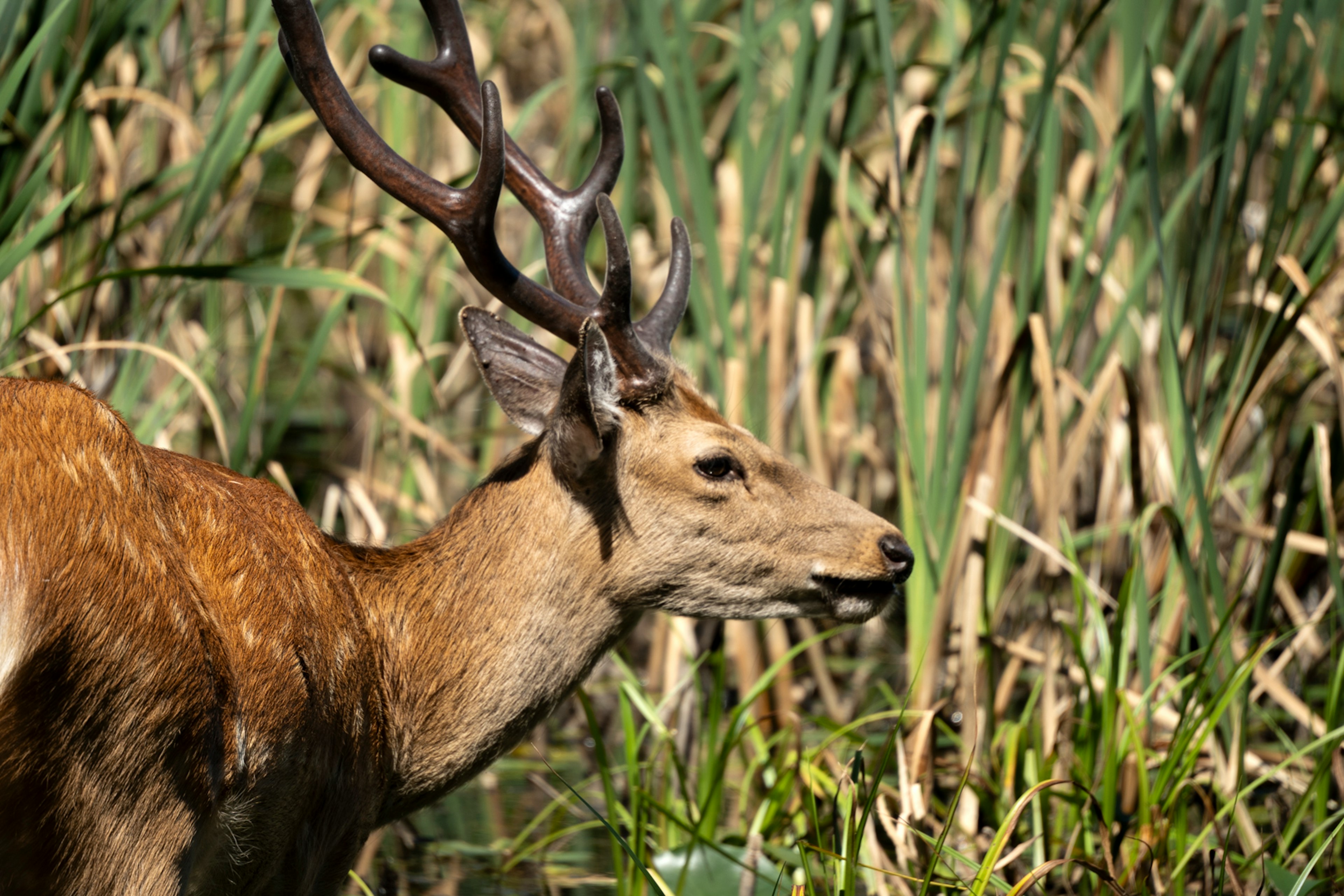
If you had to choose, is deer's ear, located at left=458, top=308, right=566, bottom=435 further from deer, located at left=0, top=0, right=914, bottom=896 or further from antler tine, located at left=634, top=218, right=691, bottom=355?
antler tine, located at left=634, top=218, right=691, bottom=355

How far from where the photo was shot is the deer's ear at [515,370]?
3.86 m

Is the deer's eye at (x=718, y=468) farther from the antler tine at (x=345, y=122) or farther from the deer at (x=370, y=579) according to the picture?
the antler tine at (x=345, y=122)

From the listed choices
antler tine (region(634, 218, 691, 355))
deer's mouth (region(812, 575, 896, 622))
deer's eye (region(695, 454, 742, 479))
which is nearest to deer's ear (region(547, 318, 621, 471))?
deer's eye (region(695, 454, 742, 479))

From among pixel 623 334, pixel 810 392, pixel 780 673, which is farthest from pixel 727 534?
pixel 810 392

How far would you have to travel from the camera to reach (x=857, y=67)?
19.2ft

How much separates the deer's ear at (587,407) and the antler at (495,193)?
0.14 m

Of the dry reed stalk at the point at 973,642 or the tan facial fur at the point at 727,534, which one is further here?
the dry reed stalk at the point at 973,642

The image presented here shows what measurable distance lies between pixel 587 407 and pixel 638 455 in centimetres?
28

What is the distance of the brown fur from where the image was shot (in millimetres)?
2412

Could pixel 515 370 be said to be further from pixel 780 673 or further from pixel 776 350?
pixel 780 673

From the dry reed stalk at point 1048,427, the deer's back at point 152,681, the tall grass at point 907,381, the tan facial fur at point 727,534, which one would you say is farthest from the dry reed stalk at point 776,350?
the deer's back at point 152,681

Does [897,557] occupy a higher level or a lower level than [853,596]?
higher

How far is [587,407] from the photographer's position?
3.51 meters

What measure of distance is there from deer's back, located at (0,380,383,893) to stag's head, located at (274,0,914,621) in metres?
0.83
